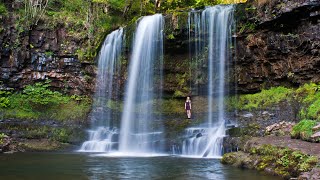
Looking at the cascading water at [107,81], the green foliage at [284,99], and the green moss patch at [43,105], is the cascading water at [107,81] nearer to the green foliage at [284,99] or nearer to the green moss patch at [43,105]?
the green moss patch at [43,105]

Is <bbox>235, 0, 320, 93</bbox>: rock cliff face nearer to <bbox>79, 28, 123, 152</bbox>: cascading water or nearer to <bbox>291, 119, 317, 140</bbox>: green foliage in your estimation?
<bbox>291, 119, 317, 140</bbox>: green foliage

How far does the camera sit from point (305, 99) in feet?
50.3

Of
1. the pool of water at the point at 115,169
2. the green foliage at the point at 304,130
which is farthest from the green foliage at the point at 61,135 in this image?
the green foliage at the point at 304,130

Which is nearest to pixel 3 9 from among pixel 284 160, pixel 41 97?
pixel 41 97

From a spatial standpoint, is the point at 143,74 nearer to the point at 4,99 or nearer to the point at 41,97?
the point at 41,97

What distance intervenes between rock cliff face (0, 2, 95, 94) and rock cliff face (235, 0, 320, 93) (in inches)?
358

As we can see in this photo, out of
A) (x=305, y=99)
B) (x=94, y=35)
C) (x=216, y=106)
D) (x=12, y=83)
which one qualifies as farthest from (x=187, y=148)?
(x=12, y=83)

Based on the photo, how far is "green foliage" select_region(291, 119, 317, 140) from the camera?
11.6 metres

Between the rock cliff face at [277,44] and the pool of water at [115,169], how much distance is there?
7.15 m

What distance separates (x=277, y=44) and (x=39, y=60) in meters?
13.7

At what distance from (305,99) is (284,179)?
7.49 m

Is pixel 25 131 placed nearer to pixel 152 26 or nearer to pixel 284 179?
pixel 152 26

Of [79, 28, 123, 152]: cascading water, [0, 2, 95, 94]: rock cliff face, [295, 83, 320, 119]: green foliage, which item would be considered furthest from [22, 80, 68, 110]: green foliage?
[295, 83, 320, 119]: green foliage

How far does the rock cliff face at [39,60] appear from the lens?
20219 millimetres
